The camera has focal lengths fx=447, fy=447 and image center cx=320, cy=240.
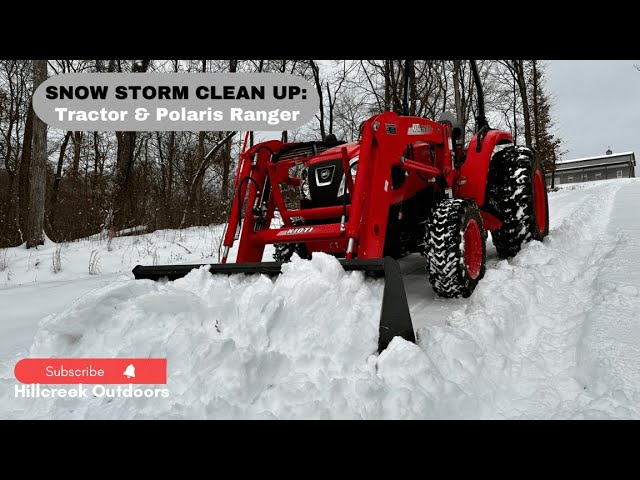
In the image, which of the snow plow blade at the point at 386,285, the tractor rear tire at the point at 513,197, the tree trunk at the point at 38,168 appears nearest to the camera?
the snow plow blade at the point at 386,285

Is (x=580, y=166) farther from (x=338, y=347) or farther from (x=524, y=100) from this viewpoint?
(x=338, y=347)

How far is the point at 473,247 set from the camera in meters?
3.68

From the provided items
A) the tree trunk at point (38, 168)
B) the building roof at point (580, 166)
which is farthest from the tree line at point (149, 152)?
the building roof at point (580, 166)

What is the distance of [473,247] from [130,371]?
275cm

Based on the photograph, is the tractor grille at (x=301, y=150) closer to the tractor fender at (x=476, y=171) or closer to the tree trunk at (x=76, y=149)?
the tractor fender at (x=476, y=171)

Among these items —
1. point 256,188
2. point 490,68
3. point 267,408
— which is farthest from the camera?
point 490,68

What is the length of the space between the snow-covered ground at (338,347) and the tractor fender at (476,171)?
1171 millimetres

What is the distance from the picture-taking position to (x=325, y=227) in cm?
326

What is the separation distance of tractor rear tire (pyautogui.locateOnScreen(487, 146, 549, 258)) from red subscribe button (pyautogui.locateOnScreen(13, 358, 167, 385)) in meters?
3.75

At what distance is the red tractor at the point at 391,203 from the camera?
3.05 metres

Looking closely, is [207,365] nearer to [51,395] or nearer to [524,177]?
[51,395]

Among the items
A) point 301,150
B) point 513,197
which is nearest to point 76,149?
point 301,150

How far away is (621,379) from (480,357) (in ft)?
1.83
